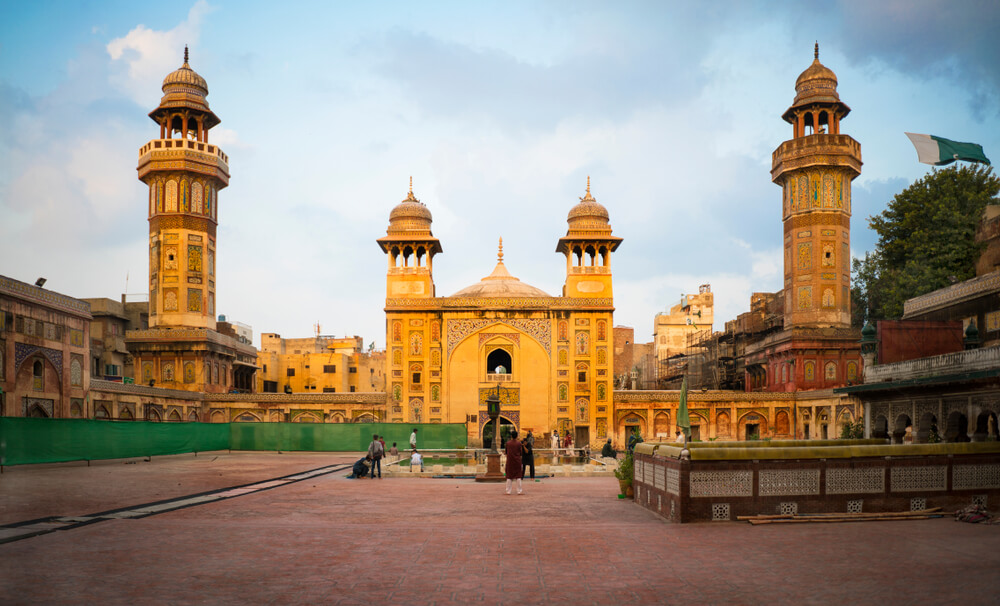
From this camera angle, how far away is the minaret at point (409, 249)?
48438mm

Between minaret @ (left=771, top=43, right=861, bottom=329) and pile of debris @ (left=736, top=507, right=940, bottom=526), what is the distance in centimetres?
3419

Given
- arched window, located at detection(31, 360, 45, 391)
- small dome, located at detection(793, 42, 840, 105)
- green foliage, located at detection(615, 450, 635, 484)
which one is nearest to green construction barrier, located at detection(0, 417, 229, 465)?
arched window, located at detection(31, 360, 45, 391)

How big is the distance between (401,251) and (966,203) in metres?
29.3

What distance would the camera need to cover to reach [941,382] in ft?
54.3

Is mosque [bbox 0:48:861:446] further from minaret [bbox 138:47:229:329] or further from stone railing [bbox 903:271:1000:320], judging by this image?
stone railing [bbox 903:271:1000:320]

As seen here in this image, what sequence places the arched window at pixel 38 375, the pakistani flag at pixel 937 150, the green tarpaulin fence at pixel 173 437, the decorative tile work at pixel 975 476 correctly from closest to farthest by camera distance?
the decorative tile work at pixel 975 476 → the pakistani flag at pixel 937 150 → the green tarpaulin fence at pixel 173 437 → the arched window at pixel 38 375

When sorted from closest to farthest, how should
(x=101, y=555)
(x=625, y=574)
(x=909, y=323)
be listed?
(x=625, y=574) → (x=101, y=555) → (x=909, y=323)

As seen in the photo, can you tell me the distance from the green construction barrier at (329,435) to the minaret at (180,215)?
36.5ft

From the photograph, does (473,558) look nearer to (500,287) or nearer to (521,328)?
(521,328)

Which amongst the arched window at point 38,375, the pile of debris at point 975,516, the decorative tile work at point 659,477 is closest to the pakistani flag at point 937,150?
the pile of debris at point 975,516

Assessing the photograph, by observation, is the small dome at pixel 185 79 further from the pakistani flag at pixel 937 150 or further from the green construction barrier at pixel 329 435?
the pakistani flag at pixel 937 150

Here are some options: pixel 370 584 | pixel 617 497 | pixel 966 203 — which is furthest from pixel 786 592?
pixel 966 203

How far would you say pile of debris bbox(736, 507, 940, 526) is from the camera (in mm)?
12836

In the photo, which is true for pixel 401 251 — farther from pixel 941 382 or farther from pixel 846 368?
pixel 941 382
